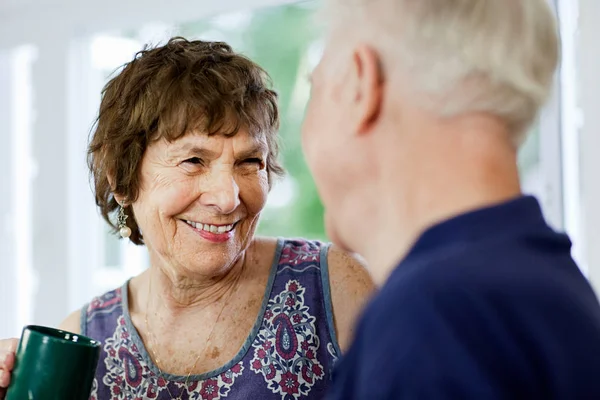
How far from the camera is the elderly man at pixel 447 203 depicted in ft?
2.00

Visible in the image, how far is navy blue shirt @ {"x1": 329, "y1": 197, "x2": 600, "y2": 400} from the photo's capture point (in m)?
0.60

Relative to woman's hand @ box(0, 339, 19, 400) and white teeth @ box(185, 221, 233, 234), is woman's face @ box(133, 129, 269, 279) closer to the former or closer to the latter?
white teeth @ box(185, 221, 233, 234)

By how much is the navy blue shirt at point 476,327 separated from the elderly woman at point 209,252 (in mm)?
813

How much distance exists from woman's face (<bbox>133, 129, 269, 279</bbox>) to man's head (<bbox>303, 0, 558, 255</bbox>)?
2.25ft

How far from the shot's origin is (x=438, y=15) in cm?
71

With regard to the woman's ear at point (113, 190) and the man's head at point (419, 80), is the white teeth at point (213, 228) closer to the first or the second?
the woman's ear at point (113, 190)

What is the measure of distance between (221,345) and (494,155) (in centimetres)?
97

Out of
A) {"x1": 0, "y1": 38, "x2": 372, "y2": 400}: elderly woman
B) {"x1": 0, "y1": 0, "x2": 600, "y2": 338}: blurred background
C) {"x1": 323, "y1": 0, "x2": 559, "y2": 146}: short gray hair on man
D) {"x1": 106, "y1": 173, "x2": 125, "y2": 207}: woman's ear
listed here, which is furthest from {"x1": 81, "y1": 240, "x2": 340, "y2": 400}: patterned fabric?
{"x1": 0, "y1": 0, "x2": 600, "y2": 338}: blurred background

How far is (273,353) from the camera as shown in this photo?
151cm

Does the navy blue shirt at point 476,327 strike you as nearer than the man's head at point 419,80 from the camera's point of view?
Yes

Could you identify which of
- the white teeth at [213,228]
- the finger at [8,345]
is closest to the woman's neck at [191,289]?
the white teeth at [213,228]

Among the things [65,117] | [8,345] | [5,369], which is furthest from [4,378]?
[65,117]

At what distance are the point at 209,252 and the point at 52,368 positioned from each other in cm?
47

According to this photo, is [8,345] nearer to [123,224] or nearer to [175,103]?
[123,224]
